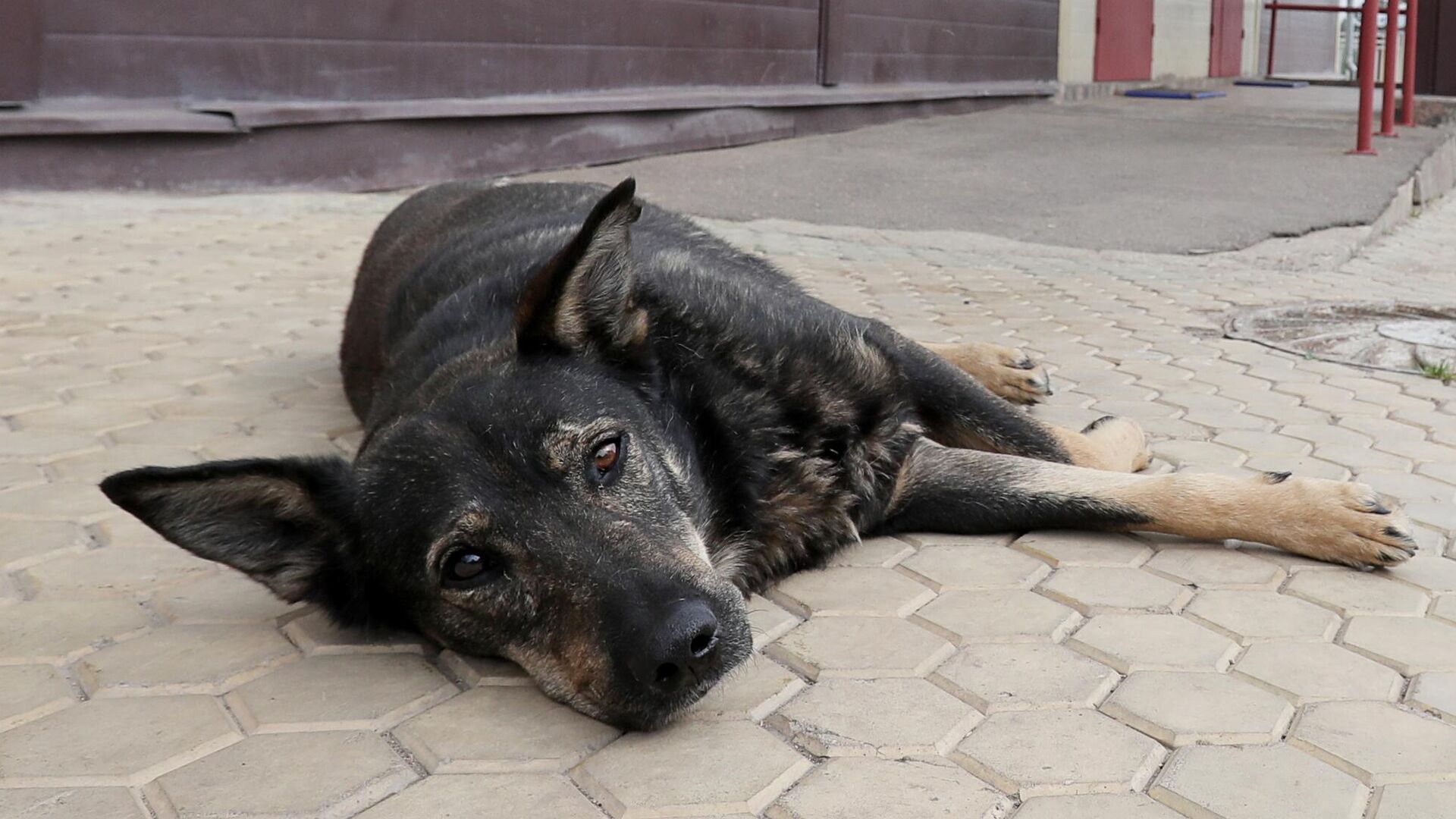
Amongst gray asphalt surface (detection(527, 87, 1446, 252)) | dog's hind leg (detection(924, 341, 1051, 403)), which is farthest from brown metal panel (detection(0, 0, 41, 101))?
dog's hind leg (detection(924, 341, 1051, 403))

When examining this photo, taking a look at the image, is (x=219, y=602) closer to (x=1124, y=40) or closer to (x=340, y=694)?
(x=340, y=694)

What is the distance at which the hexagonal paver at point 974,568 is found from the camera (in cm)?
314

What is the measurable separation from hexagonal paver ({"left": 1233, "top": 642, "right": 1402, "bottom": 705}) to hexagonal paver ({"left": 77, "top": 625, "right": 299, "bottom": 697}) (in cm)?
203

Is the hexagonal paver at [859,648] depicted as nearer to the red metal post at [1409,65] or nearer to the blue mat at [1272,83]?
the red metal post at [1409,65]

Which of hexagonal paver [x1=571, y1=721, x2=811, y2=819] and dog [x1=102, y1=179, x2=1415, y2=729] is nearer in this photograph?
hexagonal paver [x1=571, y1=721, x2=811, y2=819]

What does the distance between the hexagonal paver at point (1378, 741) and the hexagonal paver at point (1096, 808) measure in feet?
1.20

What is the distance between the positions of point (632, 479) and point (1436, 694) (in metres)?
1.63

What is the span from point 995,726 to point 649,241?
79.6 inches

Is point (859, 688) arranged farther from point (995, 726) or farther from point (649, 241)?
point (649, 241)

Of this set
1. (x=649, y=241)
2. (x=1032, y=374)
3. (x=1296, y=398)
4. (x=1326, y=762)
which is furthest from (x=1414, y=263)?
(x=1326, y=762)

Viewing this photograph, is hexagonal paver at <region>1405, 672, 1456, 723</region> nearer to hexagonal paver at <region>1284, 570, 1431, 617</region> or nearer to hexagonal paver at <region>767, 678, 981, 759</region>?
hexagonal paver at <region>1284, 570, 1431, 617</region>

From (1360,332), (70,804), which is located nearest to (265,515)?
(70,804)

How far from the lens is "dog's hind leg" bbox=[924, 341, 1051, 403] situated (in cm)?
454

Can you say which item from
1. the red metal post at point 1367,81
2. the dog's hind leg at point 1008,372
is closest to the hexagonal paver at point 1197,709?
the dog's hind leg at point 1008,372
